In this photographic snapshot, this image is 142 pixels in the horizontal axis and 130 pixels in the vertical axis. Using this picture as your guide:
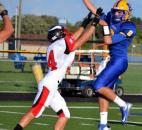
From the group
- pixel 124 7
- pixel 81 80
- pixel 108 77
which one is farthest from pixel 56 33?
pixel 81 80

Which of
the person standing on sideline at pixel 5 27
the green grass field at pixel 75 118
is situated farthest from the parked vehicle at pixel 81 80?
the person standing on sideline at pixel 5 27

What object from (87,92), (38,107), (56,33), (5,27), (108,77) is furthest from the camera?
(87,92)

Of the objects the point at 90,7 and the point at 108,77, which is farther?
the point at 108,77

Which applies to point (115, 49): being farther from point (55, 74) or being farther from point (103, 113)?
point (55, 74)

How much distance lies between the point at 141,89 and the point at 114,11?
1642 centimetres

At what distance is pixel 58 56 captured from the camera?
9.48 metres

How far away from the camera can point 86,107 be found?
58.1ft

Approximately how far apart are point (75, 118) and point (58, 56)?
514 cm

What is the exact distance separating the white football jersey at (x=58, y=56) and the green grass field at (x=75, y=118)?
10.0 ft

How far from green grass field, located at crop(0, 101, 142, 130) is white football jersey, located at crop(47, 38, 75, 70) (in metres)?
3.05

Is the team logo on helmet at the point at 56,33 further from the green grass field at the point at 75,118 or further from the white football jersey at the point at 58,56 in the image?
the green grass field at the point at 75,118

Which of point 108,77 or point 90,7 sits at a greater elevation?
point 90,7

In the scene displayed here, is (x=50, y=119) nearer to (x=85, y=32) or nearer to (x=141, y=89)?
(x=85, y=32)

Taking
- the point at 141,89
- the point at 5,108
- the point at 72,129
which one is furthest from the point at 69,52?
the point at 141,89
